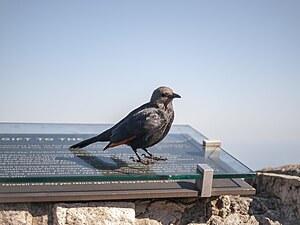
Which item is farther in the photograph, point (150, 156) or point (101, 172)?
point (150, 156)

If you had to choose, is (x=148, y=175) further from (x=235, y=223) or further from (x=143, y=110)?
(x=235, y=223)

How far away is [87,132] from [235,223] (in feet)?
4.18

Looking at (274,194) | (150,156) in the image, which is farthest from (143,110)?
(274,194)

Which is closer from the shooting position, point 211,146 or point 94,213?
point 94,213

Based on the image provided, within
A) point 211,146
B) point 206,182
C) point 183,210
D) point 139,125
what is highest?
point 139,125

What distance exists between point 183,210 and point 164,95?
2.14ft

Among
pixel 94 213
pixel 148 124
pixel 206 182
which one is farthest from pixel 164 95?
pixel 94 213

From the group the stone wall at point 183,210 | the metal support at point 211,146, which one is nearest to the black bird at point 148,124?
the stone wall at point 183,210

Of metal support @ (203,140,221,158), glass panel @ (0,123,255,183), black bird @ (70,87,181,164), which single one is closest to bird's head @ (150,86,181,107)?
black bird @ (70,87,181,164)

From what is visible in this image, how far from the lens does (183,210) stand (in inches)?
91.8

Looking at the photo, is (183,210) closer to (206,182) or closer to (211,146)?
(206,182)

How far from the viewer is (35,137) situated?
2.84m

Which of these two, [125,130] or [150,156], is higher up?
[125,130]

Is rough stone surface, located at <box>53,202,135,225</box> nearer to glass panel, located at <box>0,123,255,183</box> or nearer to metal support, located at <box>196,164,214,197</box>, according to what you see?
glass panel, located at <box>0,123,255,183</box>
